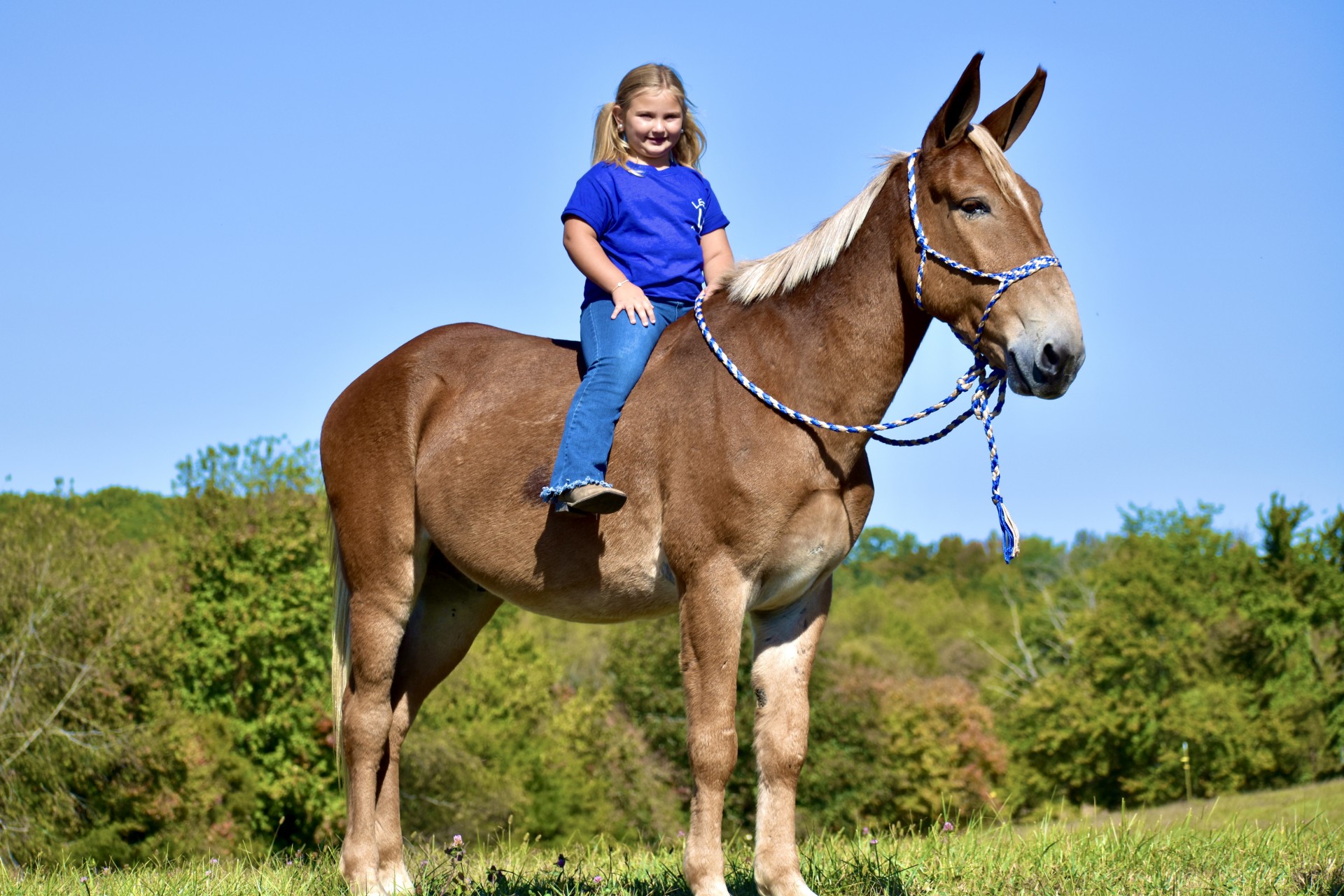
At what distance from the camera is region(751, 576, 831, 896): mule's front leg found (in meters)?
4.71

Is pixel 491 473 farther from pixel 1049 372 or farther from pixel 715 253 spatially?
pixel 1049 372

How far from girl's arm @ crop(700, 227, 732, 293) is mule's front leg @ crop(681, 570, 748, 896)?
1679 mm

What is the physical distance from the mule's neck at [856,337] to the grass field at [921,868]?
6.77 ft

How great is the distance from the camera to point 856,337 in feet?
15.4

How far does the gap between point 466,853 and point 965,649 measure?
77.8m

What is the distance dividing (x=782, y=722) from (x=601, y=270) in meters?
2.15

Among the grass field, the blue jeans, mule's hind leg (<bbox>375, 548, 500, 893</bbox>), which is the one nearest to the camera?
the blue jeans

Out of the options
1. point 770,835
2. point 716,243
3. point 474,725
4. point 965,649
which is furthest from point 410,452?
point 965,649

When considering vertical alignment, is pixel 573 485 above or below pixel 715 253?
below

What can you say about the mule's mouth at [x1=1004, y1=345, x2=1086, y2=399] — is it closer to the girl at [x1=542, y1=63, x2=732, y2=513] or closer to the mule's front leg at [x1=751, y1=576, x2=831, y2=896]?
the mule's front leg at [x1=751, y1=576, x2=831, y2=896]

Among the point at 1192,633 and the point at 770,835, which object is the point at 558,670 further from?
the point at 770,835

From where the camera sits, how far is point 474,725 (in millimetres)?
46562

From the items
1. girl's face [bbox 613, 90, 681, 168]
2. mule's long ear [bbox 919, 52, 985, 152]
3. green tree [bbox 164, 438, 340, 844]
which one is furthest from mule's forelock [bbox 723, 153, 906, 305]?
green tree [bbox 164, 438, 340, 844]

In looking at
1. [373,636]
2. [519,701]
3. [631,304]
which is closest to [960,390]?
[631,304]
